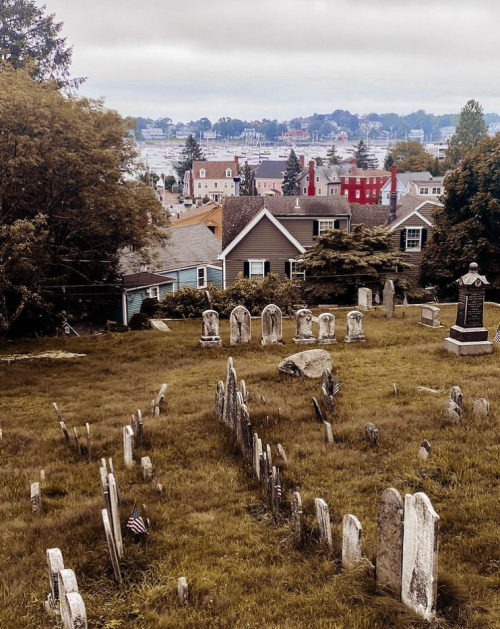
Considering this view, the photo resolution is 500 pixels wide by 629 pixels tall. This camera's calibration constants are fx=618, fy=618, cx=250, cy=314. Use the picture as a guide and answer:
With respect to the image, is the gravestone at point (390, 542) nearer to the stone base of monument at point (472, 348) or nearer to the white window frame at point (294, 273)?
the stone base of monument at point (472, 348)

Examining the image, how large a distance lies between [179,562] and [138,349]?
17214 millimetres

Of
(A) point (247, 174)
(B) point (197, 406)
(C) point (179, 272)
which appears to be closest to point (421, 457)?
(B) point (197, 406)

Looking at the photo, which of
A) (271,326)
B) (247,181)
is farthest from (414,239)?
(247,181)

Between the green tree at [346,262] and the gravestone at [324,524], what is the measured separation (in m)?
28.7

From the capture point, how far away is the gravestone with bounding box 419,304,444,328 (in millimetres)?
26828

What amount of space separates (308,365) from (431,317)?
11.0 metres

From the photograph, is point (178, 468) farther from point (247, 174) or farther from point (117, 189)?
point (247, 174)

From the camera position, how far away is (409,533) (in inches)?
271

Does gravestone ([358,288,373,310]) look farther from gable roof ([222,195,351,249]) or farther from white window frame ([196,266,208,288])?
white window frame ([196,266,208,288])

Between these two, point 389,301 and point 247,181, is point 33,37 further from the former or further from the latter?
point 247,181

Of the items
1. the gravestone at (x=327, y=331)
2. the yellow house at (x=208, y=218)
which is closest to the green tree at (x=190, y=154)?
the yellow house at (x=208, y=218)

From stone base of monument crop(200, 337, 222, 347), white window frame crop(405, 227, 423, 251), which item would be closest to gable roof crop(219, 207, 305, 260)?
white window frame crop(405, 227, 423, 251)

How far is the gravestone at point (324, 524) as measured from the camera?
806cm

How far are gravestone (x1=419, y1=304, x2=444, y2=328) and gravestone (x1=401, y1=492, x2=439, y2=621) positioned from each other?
20872mm
